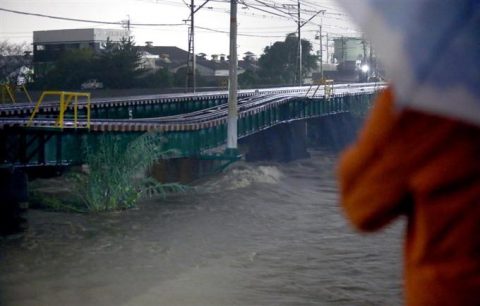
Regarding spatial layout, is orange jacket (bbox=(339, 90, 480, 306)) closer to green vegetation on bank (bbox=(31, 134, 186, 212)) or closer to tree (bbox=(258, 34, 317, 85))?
green vegetation on bank (bbox=(31, 134, 186, 212))

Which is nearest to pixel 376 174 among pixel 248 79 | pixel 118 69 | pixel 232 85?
pixel 232 85

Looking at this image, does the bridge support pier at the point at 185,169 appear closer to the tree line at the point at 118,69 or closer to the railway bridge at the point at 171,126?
the railway bridge at the point at 171,126

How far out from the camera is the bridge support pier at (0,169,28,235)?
19141mm

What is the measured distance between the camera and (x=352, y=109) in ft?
106

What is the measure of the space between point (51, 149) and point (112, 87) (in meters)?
32.7

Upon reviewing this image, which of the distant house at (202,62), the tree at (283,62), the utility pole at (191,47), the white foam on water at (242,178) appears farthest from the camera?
the distant house at (202,62)

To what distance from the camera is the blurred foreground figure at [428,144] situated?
1.07 m

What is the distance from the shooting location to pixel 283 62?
62562 mm

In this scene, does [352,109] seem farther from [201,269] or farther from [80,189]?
[201,269]

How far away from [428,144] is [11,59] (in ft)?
173

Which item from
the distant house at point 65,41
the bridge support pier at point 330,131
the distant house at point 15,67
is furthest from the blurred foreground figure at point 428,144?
the distant house at point 65,41

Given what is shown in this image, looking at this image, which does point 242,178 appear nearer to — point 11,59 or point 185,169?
point 185,169

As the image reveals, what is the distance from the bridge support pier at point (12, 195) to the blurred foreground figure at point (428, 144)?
59.9 feet

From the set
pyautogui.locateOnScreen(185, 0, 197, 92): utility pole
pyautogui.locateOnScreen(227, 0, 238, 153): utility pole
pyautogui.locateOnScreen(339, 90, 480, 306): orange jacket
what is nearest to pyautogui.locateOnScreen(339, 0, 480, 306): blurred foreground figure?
pyautogui.locateOnScreen(339, 90, 480, 306): orange jacket
